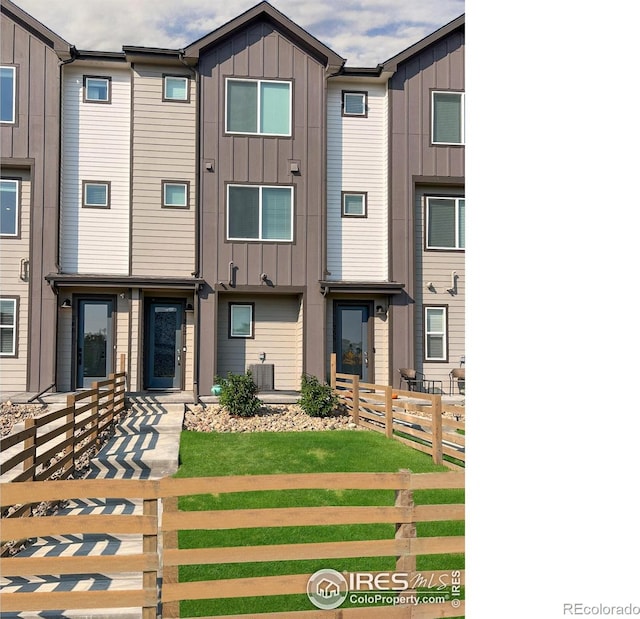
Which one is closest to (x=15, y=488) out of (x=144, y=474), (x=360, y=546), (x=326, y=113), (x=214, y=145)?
(x=360, y=546)

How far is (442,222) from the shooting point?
11820 millimetres

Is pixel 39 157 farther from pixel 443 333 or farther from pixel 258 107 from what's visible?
pixel 443 333

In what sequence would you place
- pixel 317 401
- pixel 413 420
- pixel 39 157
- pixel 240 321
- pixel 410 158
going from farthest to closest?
1. pixel 410 158
2. pixel 240 321
3. pixel 39 157
4. pixel 317 401
5. pixel 413 420

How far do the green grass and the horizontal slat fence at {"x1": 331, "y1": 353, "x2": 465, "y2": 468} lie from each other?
21 cm

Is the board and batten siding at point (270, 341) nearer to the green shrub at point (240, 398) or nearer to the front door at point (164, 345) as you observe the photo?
the front door at point (164, 345)

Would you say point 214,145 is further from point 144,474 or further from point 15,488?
point 15,488

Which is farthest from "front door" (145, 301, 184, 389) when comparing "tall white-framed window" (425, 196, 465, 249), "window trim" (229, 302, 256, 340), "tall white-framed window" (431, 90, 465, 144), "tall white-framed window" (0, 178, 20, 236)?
"tall white-framed window" (431, 90, 465, 144)

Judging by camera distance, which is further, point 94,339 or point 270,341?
point 270,341

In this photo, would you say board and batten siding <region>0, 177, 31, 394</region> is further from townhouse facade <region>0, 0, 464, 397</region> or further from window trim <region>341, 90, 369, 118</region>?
window trim <region>341, 90, 369, 118</region>

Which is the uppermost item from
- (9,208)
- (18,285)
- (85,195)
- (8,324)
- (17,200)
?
(85,195)

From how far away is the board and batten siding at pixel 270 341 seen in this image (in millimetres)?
11352

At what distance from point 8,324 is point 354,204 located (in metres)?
6.71

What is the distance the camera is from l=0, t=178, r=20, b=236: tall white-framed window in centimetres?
1080

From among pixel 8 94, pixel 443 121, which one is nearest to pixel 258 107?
pixel 443 121
